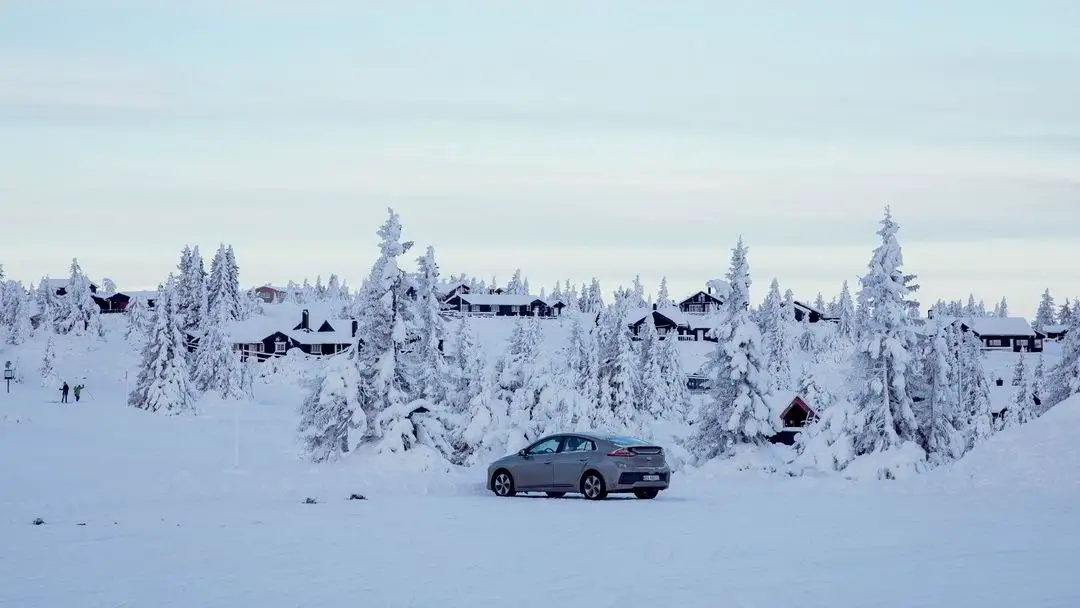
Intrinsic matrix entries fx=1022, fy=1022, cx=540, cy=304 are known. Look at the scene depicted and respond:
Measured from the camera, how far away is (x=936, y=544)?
578 inches

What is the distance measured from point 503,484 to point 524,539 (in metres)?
9.00

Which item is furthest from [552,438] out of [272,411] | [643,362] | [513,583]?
[643,362]

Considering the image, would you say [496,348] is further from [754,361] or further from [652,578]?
[652,578]

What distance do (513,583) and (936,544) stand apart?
6.80 meters

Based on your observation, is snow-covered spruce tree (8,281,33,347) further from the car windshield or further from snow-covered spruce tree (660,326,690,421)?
the car windshield

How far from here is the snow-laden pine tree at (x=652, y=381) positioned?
86.4 m

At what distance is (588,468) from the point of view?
74.9 feet

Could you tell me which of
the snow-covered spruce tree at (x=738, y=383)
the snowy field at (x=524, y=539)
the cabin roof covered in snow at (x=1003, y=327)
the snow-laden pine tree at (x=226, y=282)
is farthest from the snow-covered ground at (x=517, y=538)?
the cabin roof covered in snow at (x=1003, y=327)

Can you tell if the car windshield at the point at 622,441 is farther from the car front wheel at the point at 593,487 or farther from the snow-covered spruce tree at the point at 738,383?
the snow-covered spruce tree at the point at 738,383

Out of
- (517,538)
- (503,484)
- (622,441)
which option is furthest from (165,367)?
(517,538)

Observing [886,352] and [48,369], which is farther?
[48,369]

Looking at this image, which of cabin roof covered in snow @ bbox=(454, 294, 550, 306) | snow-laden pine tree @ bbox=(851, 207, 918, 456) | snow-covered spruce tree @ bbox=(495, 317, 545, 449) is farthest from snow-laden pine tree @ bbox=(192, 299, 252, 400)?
cabin roof covered in snow @ bbox=(454, 294, 550, 306)

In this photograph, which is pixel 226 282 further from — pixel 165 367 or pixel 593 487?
pixel 593 487

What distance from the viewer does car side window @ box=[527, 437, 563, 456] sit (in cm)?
2384
